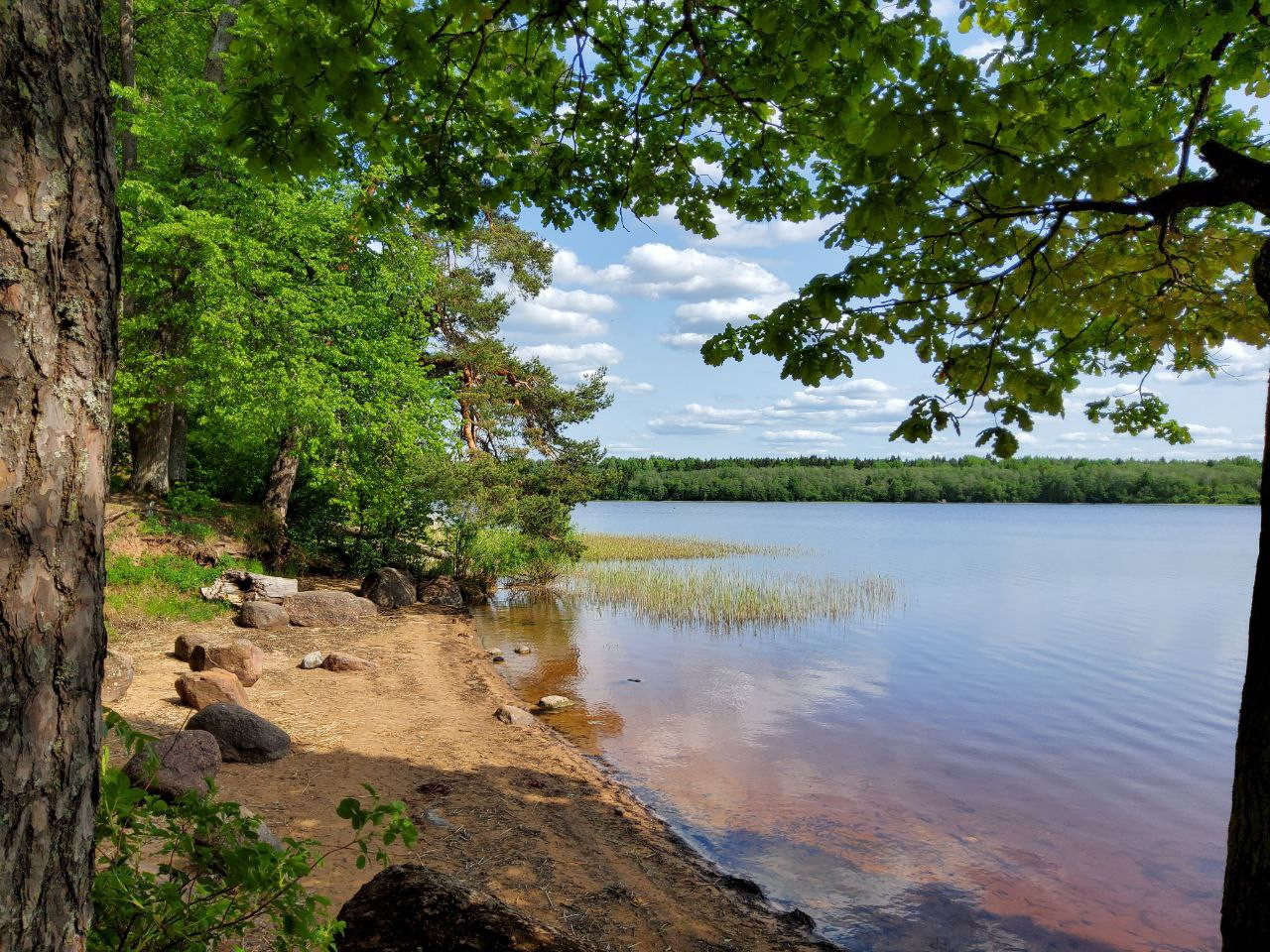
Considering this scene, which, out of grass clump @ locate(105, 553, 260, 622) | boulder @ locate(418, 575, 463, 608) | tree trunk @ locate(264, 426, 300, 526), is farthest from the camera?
boulder @ locate(418, 575, 463, 608)

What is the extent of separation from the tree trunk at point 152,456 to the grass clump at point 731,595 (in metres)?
11.3

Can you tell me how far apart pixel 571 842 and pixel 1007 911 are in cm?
398

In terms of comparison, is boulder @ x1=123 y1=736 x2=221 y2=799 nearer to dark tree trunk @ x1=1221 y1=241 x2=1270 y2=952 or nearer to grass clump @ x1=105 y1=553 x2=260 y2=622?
dark tree trunk @ x1=1221 y1=241 x2=1270 y2=952

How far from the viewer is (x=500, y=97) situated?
5133mm

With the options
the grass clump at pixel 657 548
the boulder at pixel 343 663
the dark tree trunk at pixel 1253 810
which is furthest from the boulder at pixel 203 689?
the grass clump at pixel 657 548

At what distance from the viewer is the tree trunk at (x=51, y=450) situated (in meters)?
1.65

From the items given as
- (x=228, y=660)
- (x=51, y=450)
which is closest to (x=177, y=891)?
(x=51, y=450)

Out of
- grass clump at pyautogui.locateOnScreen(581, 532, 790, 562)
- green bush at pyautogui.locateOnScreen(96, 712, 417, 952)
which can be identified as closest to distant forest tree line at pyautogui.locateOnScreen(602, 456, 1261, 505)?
grass clump at pyautogui.locateOnScreen(581, 532, 790, 562)

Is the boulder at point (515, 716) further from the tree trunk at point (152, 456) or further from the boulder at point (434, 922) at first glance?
Answer: the tree trunk at point (152, 456)

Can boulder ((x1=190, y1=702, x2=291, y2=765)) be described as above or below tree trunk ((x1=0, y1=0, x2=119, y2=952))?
below

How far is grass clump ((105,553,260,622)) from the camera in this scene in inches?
459

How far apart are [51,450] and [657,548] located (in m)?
32.1

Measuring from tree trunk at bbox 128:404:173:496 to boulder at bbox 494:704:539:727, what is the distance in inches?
379

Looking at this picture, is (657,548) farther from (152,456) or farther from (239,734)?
(239,734)
